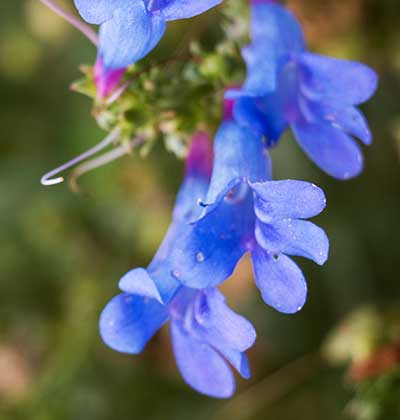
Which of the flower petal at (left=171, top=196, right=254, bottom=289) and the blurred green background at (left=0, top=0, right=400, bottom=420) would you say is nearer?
the flower petal at (left=171, top=196, right=254, bottom=289)

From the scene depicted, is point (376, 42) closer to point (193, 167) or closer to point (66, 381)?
point (193, 167)

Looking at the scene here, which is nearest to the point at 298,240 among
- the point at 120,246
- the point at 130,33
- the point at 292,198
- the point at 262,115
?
the point at 292,198

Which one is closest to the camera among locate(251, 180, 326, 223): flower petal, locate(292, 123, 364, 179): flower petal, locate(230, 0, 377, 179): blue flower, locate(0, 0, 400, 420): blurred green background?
locate(251, 180, 326, 223): flower petal

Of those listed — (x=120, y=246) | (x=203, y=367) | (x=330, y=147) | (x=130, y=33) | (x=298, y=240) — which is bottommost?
(x=120, y=246)

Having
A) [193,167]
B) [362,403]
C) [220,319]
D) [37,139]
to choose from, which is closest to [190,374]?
[220,319]

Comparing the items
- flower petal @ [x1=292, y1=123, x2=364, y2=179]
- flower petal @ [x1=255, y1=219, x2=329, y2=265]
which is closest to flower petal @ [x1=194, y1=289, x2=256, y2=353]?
flower petal @ [x1=255, y1=219, x2=329, y2=265]

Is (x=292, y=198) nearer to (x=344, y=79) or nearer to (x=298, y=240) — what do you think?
(x=298, y=240)

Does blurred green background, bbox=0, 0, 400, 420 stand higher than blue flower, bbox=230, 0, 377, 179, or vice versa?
blue flower, bbox=230, 0, 377, 179

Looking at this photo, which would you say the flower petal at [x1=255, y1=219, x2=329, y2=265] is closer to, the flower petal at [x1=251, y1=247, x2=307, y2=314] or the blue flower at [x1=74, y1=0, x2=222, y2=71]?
the flower petal at [x1=251, y1=247, x2=307, y2=314]
